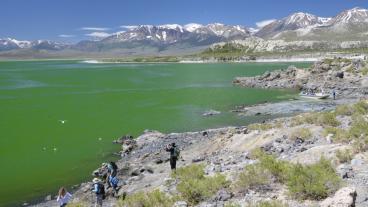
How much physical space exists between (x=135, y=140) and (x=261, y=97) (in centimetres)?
3506

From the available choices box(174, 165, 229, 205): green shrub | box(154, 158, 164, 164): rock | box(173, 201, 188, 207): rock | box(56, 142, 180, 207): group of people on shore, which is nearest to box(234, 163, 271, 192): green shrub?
box(174, 165, 229, 205): green shrub

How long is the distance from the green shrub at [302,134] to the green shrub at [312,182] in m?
8.85

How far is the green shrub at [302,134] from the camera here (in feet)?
82.6

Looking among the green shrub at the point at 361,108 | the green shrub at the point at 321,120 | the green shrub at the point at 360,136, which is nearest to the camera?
the green shrub at the point at 360,136

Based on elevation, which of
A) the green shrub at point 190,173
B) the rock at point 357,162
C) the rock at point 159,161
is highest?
the rock at point 357,162

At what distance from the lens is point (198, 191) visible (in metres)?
16.8

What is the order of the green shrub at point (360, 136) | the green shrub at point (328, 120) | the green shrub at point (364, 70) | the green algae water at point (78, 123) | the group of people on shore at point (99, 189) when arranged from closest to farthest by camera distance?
the green shrub at point (360, 136) < the group of people on shore at point (99, 189) < the green shrub at point (328, 120) < the green algae water at point (78, 123) < the green shrub at point (364, 70)

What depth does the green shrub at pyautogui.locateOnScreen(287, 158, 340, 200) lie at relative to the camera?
14.6 metres

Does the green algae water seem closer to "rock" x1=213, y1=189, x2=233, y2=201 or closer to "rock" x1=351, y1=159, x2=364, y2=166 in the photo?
"rock" x1=213, y1=189, x2=233, y2=201

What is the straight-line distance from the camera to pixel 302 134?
83.8 feet

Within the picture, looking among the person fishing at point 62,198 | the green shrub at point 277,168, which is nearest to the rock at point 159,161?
the person fishing at point 62,198

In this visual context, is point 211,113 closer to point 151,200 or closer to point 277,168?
point 277,168

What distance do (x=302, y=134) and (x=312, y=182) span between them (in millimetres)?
10687

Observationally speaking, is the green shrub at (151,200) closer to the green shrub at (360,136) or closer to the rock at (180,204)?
the rock at (180,204)
